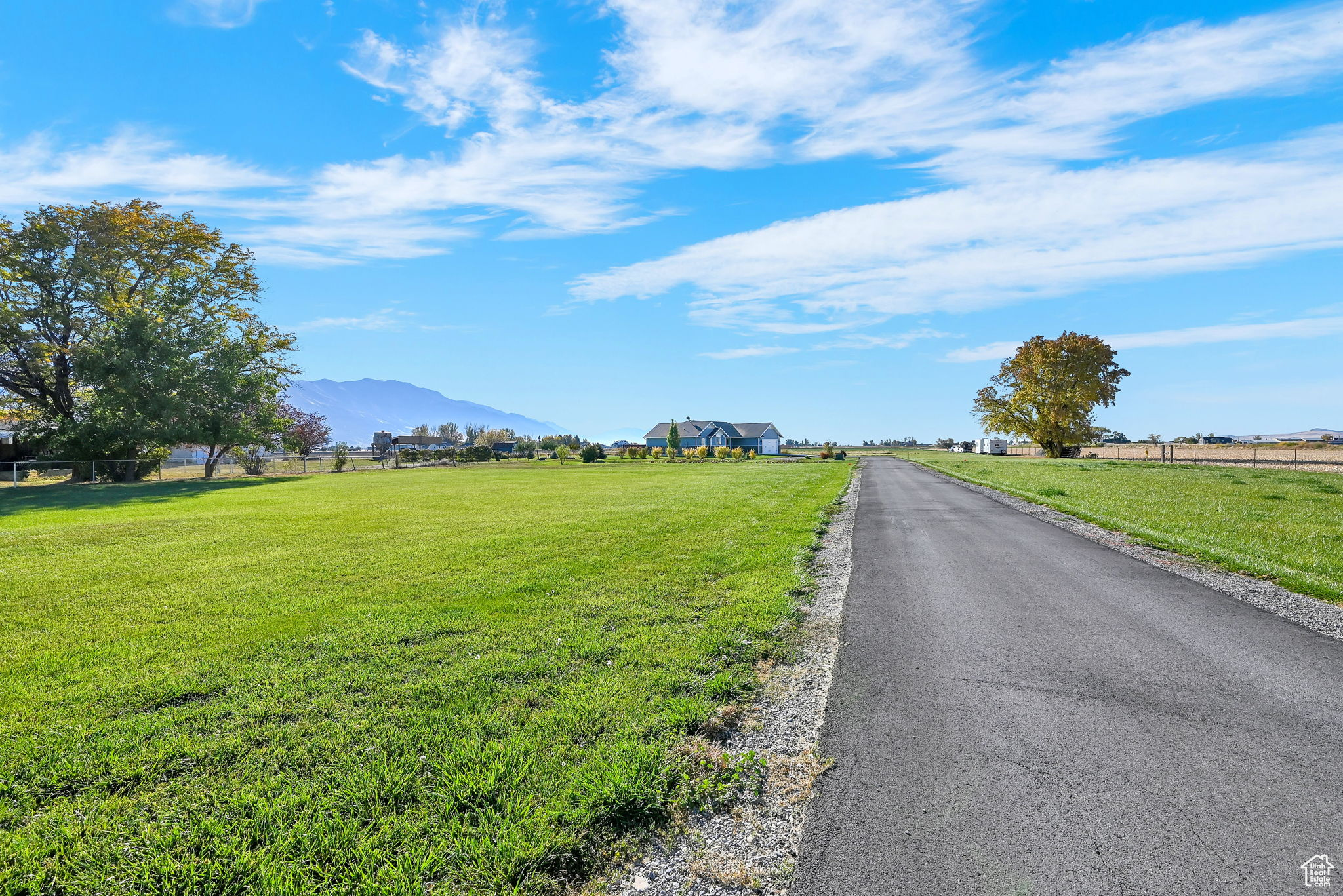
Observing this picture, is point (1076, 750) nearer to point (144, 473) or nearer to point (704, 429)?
point (144, 473)

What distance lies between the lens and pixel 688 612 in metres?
7.01

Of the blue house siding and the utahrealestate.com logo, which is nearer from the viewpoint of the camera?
the utahrealestate.com logo

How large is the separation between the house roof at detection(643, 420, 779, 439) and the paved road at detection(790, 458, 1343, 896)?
10311 cm

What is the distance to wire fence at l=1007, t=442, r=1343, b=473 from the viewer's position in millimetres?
41594

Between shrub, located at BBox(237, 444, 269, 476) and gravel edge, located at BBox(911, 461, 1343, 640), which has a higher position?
shrub, located at BBox(237, 444, 269, 476)

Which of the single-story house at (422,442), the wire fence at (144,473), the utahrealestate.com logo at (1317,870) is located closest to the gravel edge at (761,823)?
the utahrealestate.com logo at (1317,870)

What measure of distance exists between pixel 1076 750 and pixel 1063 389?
6861cm

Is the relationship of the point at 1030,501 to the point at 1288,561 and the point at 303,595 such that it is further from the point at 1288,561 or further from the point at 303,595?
the point at 303,595

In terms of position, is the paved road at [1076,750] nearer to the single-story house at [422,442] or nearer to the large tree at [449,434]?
the single-story house at [422,442]

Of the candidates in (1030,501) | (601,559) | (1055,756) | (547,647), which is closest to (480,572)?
(601,559)

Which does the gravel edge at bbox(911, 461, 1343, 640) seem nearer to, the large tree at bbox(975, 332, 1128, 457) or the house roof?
the large tree at bbox(975, 332, 1128, 457)

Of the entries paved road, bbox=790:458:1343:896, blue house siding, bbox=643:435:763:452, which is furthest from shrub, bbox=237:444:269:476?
blue house siding, bbox=643:435:763:452

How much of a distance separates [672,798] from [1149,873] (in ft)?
7.64

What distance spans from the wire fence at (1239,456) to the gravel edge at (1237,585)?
40037 mm
